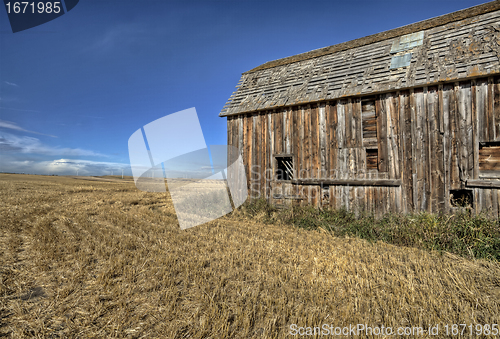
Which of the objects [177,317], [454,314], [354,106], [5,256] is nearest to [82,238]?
[5,256]

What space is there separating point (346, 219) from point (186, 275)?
5.37 meters

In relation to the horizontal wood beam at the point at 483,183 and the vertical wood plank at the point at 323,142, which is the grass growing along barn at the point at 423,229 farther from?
the vertical wood plank at the point at 323,142

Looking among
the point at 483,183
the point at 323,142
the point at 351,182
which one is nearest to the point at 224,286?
the point at 351,182

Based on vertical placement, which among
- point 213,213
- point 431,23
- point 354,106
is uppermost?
point 431,23

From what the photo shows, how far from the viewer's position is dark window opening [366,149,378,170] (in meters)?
7.62

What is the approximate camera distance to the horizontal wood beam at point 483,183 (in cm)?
598

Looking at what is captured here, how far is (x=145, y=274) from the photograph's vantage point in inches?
145

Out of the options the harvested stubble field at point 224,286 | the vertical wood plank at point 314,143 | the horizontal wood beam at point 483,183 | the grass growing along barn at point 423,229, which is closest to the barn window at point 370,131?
the vertical wood plank at point 314,143

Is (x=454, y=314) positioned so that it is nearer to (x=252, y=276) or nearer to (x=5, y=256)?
(x=252, y=276)

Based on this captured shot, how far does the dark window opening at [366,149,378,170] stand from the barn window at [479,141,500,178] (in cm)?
246

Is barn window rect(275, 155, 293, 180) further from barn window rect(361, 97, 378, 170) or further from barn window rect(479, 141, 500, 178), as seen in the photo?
barn window rect(479, 141, 500, 178)

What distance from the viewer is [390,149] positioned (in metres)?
7.29

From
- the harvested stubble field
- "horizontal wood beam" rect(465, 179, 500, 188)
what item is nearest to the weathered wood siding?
"horizontal wood beam" rect(465, 179, 500, 188)

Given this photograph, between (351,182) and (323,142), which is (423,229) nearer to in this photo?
(351,182)
